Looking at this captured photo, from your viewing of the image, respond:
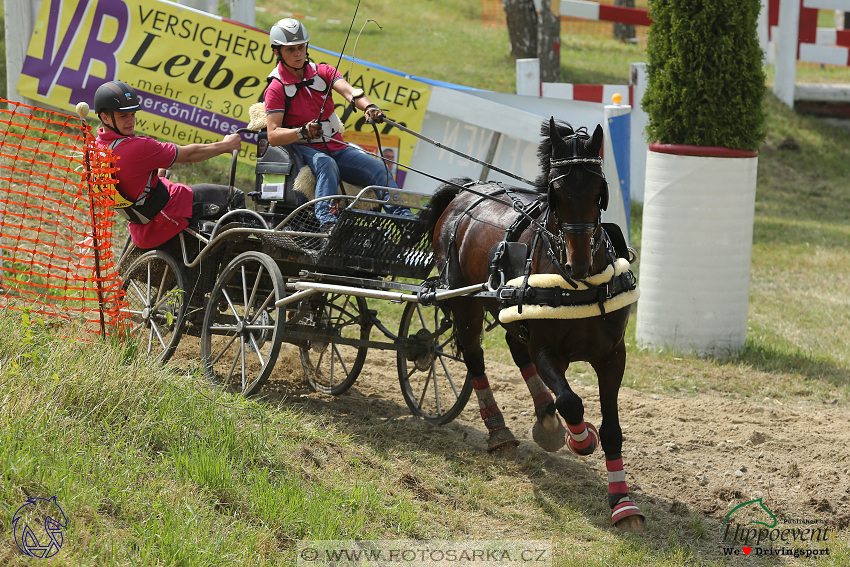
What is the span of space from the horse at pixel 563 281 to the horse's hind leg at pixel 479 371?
0.31 metres

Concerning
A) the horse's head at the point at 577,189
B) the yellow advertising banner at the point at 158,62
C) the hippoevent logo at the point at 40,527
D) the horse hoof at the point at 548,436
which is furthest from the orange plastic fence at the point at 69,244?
the horse's head at the point at 577,189

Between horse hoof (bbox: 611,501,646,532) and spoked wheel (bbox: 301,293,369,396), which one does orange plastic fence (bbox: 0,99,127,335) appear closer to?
spoked wheel (bbox: 301,293,369,396)

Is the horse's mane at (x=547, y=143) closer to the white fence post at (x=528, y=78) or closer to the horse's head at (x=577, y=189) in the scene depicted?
the horse's head at (x=577, y=189)

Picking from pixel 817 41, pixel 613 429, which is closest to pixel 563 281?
pixel 613 429

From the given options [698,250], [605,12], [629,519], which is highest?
[605,12]

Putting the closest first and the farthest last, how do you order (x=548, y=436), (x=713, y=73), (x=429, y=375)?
(x=548, y=436), (x=429, y=375), (x=713, y=73)

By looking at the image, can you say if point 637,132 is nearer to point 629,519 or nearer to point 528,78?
point 528,78

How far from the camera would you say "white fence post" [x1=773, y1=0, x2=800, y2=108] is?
15.4 meters

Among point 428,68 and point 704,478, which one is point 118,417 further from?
point 428,68

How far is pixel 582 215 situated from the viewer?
3.81 metres

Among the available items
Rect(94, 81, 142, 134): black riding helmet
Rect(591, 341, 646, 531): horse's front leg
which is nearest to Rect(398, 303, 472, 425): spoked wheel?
Rect(591, 341, 646, 531): horse's front leg

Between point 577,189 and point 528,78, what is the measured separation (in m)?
7.84

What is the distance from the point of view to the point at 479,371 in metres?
5.42

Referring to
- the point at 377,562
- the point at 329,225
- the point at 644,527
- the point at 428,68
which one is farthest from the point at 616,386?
the point at 428,68
